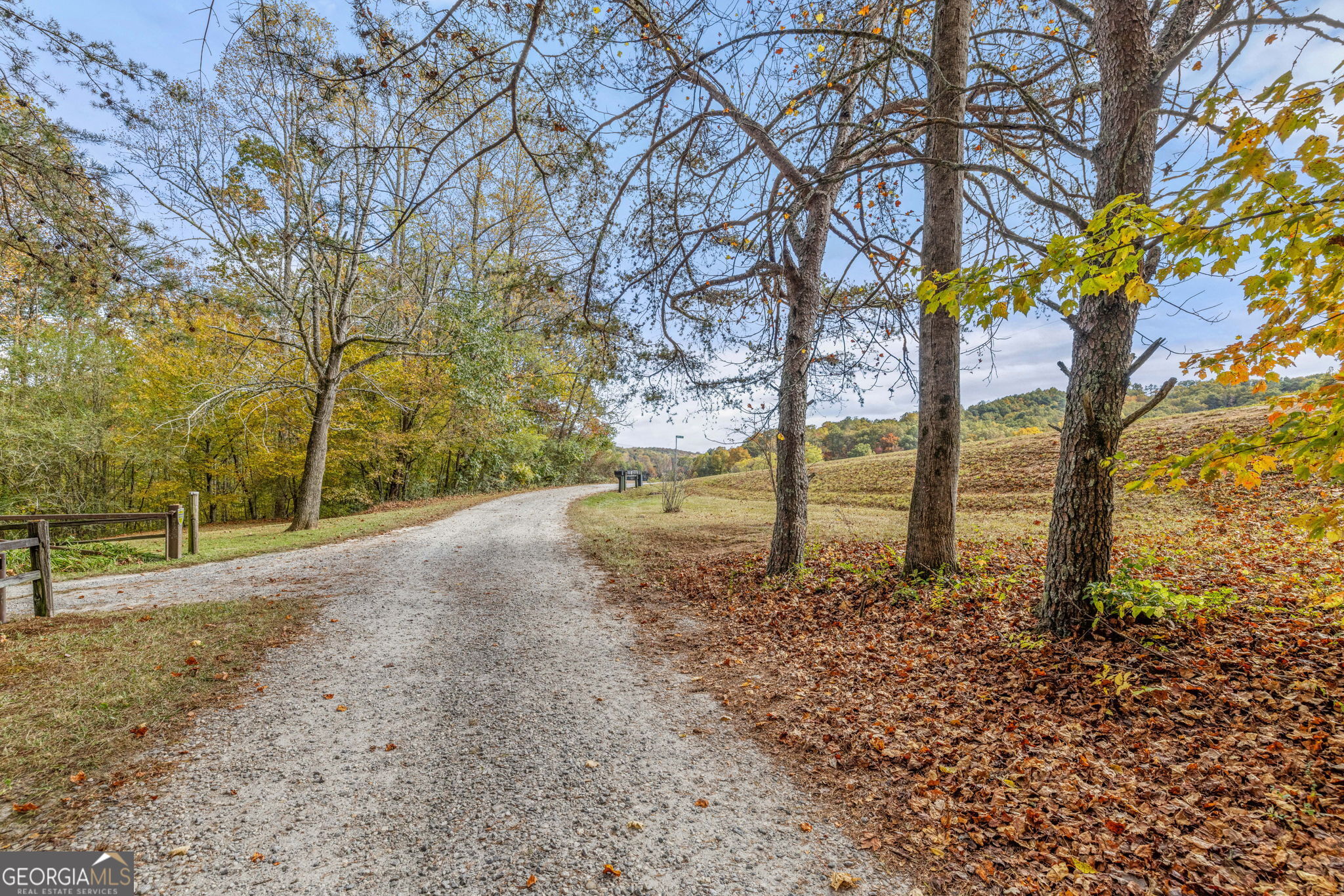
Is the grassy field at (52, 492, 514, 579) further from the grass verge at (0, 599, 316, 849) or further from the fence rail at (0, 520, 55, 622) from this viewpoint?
the grass verge at (0, 599, 316, 849)

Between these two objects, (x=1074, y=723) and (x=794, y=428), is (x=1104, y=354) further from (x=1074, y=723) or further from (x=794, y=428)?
(x=794, y=428)

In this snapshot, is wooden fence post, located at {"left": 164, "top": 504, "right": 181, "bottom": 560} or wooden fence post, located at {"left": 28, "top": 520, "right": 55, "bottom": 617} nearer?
wooden fence post, located at {"left": 28, "top": 520, "right": 55, "bottom": 617}

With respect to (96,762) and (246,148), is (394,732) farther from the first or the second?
(246,148)

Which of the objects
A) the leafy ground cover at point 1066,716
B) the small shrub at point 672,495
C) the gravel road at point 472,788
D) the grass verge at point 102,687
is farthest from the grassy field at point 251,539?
the leafy ground cover at point 1066,716

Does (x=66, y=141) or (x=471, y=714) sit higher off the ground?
(x=66, y=141)

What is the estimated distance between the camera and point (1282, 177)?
6.99 feet

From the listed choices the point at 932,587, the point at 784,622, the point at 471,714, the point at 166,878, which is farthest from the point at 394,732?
the point at 932,587

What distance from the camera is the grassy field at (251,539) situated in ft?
26.3

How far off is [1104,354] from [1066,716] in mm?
2609

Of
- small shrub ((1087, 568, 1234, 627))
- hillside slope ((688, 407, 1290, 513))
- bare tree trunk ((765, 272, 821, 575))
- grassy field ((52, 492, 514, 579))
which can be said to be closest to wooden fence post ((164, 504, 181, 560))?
grassy field ((52, 492, 514, 579))

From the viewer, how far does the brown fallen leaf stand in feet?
6.89

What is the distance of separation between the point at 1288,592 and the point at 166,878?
7.87m

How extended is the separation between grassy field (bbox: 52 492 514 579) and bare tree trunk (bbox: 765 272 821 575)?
9.58 m

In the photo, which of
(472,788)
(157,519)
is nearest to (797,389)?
(472,788)
